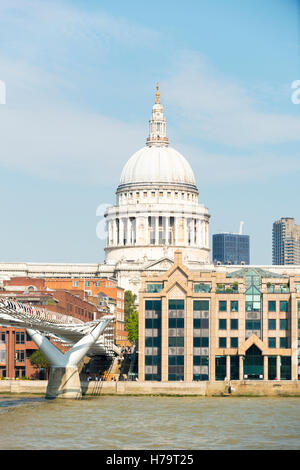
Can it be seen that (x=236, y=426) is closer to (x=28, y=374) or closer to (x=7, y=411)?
(x=7, y=411)

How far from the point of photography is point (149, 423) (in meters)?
83.8

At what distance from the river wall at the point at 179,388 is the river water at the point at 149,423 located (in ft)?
15.2

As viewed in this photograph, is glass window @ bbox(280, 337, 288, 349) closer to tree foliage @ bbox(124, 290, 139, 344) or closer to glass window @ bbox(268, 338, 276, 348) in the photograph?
glass window @ bbox(268, 338, 276, 348)

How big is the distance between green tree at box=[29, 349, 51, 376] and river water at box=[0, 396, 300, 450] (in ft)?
39.1

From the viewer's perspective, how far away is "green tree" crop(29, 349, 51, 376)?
121 m

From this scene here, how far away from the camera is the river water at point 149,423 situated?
72.2 metres

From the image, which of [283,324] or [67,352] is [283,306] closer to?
[283,324]

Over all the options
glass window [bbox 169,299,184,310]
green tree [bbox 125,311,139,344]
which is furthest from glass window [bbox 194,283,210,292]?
green tree [bbox 125,311,139,344]

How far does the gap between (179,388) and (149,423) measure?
98.1 ft

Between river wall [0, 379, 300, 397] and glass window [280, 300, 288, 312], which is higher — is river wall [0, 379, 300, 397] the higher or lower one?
the lower one

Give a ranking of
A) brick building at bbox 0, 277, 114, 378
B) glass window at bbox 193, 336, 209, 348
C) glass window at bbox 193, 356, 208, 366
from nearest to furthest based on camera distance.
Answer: glass window at bbox 193, 356, 208, 366 < glass window at bbox 193, 336, 209, 348 < brick building at bbox 0, 277, 114, 378

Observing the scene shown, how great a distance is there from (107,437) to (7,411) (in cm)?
1797

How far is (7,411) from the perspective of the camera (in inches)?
3600
